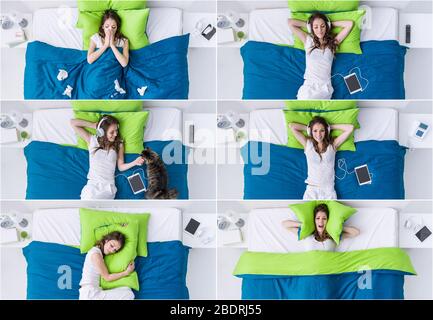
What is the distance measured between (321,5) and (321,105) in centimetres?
63

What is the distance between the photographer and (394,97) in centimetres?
583

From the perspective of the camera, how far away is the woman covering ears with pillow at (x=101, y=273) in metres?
5.69

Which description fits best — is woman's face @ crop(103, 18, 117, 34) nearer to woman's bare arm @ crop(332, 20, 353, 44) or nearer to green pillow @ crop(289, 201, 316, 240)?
woman's bare arm @ crop(332, 20, 353, 44)

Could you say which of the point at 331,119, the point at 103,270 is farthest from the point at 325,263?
the point at 103,270

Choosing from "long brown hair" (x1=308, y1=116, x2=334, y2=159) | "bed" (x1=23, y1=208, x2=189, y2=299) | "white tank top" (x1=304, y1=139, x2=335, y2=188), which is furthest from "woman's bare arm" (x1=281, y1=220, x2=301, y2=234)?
"bed" (x1=23, y1=208, x2=189, y2=299)

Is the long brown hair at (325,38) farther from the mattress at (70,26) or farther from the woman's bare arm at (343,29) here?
the mattress at (70,26)

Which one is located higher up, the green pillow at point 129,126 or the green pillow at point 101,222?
the green pillow at point 129,126

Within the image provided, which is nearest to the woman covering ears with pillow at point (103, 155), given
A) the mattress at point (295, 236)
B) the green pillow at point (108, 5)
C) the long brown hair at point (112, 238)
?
the long brown hair at point (112, 238)

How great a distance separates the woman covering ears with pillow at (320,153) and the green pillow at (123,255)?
1.09 metres

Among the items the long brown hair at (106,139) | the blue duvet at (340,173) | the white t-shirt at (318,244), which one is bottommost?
the white t-shirt at (318,244)

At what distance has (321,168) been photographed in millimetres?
5789

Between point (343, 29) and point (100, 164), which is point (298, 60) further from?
point (100, 164)
